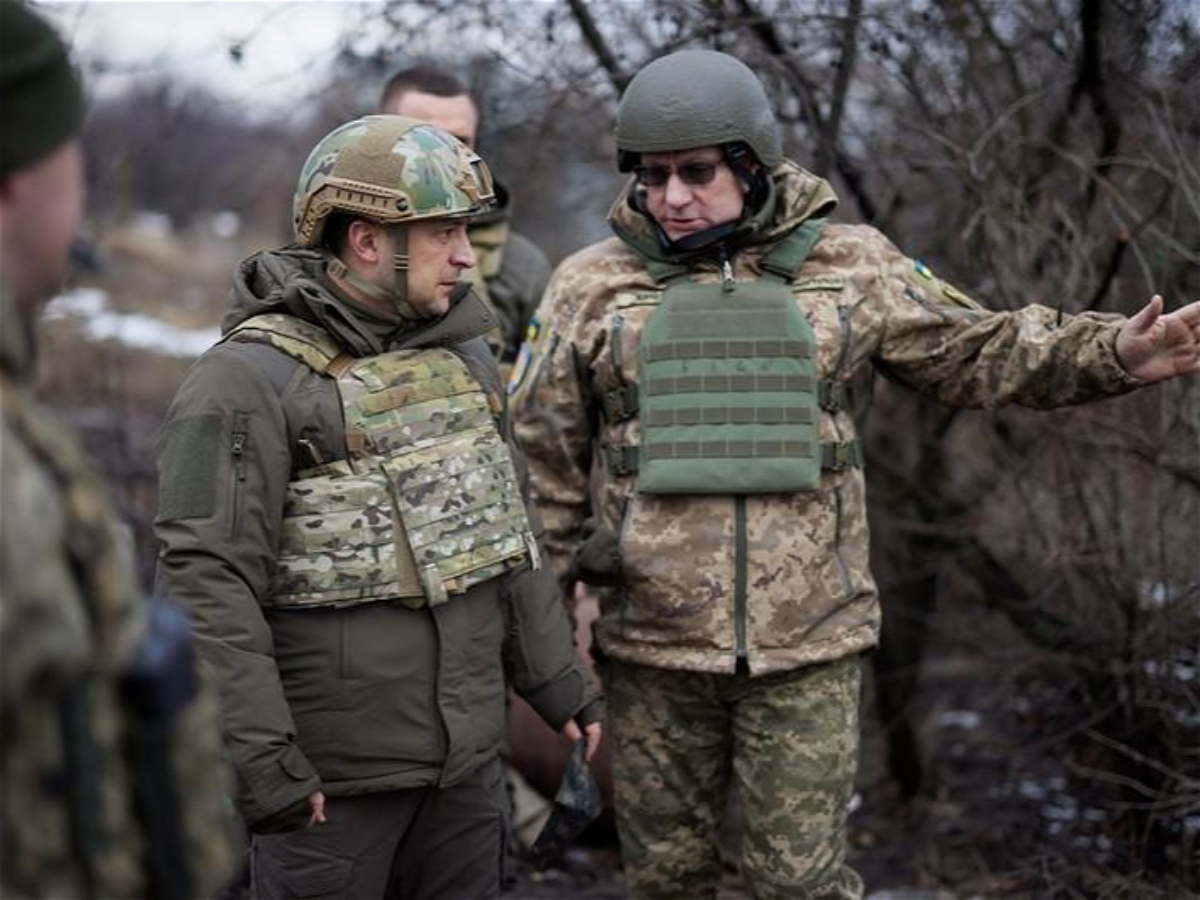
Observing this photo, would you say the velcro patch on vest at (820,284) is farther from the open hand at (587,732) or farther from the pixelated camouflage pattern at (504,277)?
the pixelated camouflage pattern at (504,277)

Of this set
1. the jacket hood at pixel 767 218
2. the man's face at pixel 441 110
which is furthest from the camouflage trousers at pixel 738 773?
the man's face at pixel 441 110

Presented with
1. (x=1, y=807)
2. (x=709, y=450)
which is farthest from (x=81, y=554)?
(x=709, y=450)

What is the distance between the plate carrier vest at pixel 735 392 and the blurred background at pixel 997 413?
4.53 ft

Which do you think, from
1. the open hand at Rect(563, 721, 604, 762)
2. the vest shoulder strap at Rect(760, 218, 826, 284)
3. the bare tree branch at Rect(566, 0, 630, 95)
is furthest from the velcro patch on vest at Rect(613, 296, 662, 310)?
the bare tree branch at Rect(566, 0, 630, 95)

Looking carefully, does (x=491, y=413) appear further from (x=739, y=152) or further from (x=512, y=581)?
(x=739, y=152)

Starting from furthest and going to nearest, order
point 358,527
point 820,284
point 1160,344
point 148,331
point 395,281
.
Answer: point 148,331, point 820,284, point 1160,344, point 395,281, point 358,527

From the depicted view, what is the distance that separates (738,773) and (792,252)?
49.1 inches

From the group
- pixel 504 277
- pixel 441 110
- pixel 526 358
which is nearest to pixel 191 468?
pixel 526 358

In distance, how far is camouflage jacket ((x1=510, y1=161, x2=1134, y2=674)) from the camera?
12.5 ft

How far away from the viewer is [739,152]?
3881mm

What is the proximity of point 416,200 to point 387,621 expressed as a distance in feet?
2.77

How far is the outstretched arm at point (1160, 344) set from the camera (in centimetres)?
364

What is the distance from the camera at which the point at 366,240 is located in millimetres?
3367

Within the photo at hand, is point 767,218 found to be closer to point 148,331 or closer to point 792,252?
point 792,252
